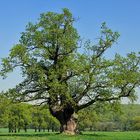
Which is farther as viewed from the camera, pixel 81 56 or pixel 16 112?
pixel 16 112

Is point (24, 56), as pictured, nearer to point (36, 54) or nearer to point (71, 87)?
point (36, 54)

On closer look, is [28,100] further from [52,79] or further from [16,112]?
[16,112]

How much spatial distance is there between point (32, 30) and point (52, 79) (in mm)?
6633

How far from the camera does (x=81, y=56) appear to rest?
46.7m

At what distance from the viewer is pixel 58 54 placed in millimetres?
48031

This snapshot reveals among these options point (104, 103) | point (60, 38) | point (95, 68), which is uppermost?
point (60, 38)

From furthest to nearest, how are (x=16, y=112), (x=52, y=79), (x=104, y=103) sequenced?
(x=16, y=112)
(x=104, y=103)
(x=52, y=79)

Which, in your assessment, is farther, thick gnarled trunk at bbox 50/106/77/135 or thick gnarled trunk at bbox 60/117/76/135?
thick gnarled trunk at bbox 60/117/76/135

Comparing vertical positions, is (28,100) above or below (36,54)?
below

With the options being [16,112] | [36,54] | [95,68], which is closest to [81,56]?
[95,68]

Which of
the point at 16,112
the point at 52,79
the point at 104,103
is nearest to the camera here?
the point at 52,79

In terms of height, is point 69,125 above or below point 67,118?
below

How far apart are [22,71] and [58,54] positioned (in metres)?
4.53

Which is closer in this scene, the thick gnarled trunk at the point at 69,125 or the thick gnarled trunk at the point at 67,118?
the thick gnarled trunk at the point at 67,118
